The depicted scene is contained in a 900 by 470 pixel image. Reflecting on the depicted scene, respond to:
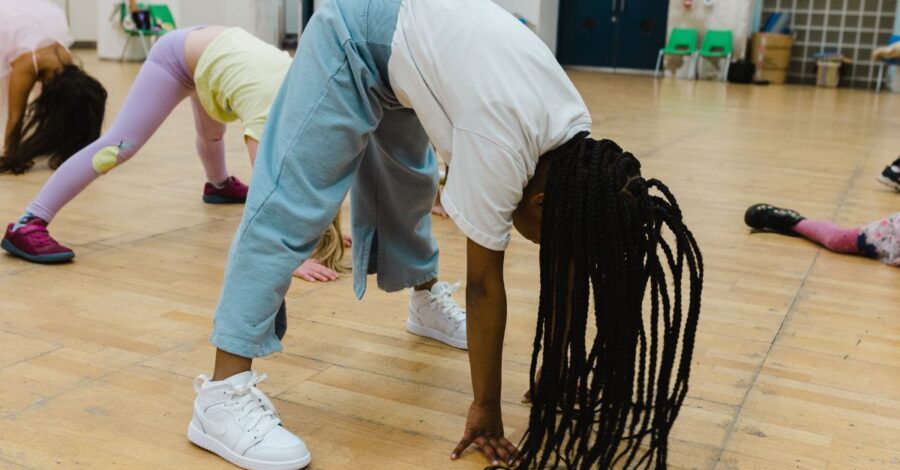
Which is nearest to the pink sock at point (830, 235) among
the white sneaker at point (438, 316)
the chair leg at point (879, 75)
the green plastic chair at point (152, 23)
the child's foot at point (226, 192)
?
the white sneaker at point (438, 316)

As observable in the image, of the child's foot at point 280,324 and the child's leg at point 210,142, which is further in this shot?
the child's leg at point 210,142

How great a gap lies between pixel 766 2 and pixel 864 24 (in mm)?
1192

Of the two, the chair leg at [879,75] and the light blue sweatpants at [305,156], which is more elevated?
the light blue sweatpants at [305,156]

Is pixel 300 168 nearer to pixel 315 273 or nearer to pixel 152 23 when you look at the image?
pixel 315 273

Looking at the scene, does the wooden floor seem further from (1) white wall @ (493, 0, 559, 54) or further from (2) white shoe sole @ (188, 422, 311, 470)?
(1) white wall @ (493, 0, 559, 54)

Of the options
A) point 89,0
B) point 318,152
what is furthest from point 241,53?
point 89,0

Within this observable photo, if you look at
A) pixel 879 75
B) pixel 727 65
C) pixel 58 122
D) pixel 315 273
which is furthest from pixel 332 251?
pixel 727 65

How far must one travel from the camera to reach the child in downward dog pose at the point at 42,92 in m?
3.86

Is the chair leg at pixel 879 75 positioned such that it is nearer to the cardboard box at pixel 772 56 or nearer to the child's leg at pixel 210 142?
the cardboard box at pixel 772 56

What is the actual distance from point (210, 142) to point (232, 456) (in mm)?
1969

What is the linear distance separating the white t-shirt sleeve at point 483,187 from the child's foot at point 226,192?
2199 millimetres

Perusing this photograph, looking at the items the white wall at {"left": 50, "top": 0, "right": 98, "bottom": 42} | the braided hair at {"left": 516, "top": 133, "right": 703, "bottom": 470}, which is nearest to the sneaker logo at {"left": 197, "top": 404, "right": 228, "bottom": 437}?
the braided hair at {"left": 516, "top": 133, "right": 703, "bottom": 470}

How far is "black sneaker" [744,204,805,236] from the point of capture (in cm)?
314

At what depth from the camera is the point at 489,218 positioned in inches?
52.1
